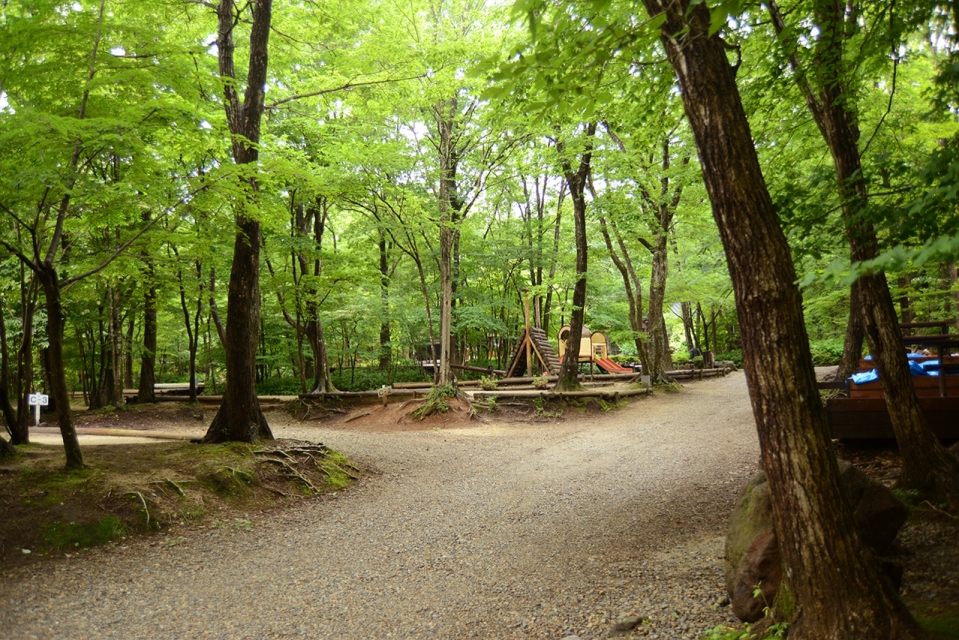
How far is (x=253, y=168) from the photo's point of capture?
595cm

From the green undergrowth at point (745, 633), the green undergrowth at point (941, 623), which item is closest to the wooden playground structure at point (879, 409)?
the green undergrowth at point (941, 623)

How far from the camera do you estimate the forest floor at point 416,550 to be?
3.54 m

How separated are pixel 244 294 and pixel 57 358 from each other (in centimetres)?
229

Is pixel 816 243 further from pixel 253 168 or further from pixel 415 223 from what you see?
pixel 415 223

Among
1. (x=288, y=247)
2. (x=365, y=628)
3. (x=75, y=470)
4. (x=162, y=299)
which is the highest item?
(x=288, y=247)

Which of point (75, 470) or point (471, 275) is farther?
point (471, 275)

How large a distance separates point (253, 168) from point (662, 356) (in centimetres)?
1421

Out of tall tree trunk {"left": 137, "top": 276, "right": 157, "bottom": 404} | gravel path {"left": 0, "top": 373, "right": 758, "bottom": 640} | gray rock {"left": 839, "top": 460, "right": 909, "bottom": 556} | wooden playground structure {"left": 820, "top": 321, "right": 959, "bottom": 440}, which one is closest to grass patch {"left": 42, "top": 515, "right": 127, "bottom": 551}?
gravel path {"left": 0, "top": 373, "right": 758, "bottom": 640}

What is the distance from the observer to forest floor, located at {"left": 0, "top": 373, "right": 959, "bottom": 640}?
354cm

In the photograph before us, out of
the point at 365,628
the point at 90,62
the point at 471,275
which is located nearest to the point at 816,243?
the point at 365,628

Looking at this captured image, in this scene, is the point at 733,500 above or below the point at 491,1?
below

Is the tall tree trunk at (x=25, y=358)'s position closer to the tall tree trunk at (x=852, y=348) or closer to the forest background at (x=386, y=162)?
the forest background at (x=386, y=162)

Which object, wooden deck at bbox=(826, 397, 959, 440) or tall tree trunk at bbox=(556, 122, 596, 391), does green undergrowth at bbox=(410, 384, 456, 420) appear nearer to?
tall tree trunk at bbox=(556, 122, 596, 391)

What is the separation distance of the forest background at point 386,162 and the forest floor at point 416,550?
7.22 ft
